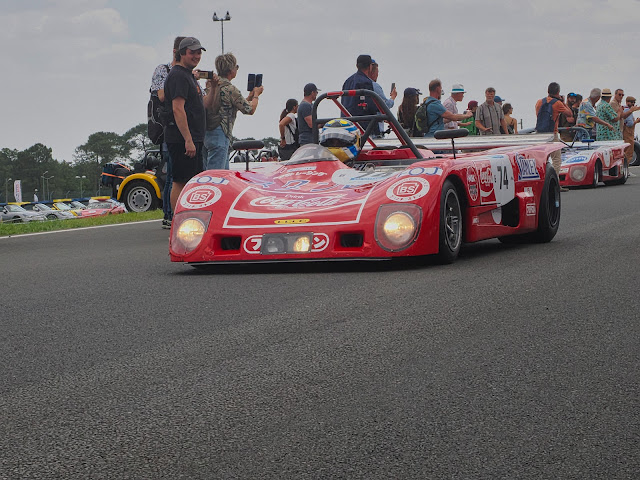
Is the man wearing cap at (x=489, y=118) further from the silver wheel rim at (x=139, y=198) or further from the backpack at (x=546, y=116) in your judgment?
the silver wheel rim at (x=139, y=198)

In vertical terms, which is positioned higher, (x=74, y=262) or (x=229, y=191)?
(x=229, y=191)

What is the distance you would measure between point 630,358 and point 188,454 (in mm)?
1764

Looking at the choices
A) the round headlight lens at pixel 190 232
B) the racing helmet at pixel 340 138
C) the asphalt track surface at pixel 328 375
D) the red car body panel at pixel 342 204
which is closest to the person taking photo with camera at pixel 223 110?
the racing helmet at pixel 340 138

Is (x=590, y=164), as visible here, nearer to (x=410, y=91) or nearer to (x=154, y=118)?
(x=410, y=91)

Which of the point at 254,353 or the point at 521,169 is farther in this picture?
the point at 521,169

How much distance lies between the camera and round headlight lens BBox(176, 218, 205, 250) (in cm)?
664

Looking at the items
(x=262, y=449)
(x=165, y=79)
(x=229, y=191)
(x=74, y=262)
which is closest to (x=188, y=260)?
(x=229, y=191)

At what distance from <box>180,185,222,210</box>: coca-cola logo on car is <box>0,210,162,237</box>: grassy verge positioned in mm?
5036

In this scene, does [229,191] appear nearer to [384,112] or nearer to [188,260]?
[188,260]

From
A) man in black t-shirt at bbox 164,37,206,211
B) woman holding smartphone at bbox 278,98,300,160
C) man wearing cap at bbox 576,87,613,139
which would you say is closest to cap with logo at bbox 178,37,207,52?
man in black t-shirt at bbox 164,37,206,211

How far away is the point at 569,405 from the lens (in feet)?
9.72

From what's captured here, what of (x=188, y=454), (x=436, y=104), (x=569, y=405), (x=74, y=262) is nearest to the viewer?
(x=188, y=454)

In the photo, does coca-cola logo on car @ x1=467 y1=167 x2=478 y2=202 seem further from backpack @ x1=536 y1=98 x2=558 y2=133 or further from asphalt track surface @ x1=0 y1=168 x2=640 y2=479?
backpack @ x1=536 y1=98 x2=558 y2=133

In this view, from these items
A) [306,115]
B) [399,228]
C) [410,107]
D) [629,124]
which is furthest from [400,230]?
[629,124]
